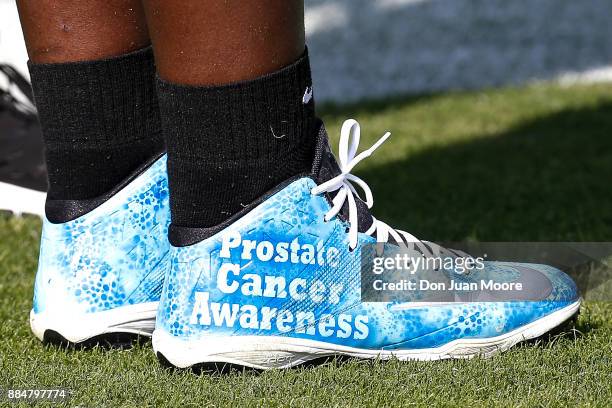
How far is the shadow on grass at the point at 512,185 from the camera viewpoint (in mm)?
2752

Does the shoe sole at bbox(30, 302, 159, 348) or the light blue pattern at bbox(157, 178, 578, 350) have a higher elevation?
the light blue pattern at bbox(157, 178, 578, 350)

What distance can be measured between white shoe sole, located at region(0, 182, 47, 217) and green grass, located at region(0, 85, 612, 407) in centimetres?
9

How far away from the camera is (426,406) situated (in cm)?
152

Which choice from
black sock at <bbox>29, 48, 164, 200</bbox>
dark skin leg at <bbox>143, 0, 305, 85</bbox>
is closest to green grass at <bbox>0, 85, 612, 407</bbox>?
black sock at <bbox>29, 48, 164, 200</bbox>

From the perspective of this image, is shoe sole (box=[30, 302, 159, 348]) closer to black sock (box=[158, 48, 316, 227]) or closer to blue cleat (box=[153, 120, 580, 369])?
blue cleat (box=[153, 120, 580, 369])

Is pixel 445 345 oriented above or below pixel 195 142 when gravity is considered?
below

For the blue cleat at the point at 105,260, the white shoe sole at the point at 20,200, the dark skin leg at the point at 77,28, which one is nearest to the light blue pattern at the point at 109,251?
the blue cleat at the point at 105,260

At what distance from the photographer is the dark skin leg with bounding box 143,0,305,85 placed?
1475 mm

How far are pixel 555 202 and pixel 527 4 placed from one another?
3.94m

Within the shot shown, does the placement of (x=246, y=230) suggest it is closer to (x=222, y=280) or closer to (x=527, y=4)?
(x=222, y=280)

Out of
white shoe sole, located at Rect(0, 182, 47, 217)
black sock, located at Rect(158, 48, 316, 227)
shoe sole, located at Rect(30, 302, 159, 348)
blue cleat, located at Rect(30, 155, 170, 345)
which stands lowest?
white shoe sole, located at Rect(0, 182, 47, 217)

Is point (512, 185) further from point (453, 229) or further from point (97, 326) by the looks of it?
point (97, 326)

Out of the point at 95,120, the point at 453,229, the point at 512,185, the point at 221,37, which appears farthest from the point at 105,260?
the point at 512,185

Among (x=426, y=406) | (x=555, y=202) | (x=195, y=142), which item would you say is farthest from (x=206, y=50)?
(x=555, y=202)
